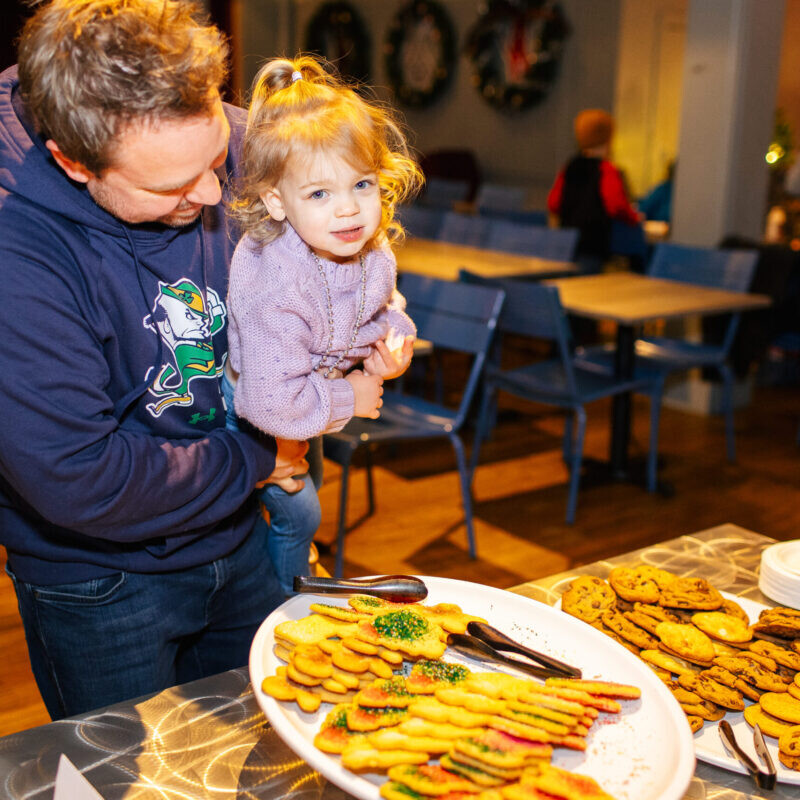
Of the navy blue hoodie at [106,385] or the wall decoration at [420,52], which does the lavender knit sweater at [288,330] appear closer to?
the navy blue hoodie at [106,385]

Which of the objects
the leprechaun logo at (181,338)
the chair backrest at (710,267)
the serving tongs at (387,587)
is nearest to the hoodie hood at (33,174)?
the leprechaun logo at (181,338)

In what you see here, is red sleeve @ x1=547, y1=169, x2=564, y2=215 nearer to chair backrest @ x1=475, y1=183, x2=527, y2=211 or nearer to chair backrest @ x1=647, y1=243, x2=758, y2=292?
chair backrest @ x1=475, y1=183, x2=527, y2=211

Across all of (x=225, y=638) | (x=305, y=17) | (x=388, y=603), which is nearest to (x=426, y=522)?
(x=225, y=638)

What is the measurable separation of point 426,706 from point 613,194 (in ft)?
16.0

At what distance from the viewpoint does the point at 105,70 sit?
0.89 metres

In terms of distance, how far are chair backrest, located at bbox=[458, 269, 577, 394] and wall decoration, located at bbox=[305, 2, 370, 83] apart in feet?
23.7

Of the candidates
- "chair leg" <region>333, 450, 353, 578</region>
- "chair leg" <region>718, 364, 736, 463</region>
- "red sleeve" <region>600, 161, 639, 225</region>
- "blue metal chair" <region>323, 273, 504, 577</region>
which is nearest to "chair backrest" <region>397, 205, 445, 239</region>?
"red sleeve" <region>600, 161, 639, 225</region>

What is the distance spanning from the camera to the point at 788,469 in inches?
167

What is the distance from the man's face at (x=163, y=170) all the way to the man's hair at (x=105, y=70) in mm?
13

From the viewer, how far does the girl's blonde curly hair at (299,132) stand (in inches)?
44.4

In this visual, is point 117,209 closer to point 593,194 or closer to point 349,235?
point 349,235

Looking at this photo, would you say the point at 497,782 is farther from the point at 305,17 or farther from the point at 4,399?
the point at 305,17

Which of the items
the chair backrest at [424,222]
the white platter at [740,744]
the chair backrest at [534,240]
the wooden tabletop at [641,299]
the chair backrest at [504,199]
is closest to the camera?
the white platter at [740,744]

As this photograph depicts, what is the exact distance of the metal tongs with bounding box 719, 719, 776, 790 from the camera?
0.88 m
